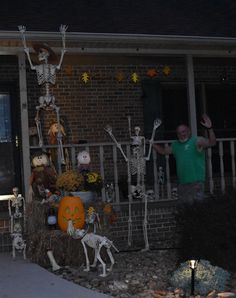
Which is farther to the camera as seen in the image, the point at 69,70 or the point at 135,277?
the point at 69,70

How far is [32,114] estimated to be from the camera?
1038 cm

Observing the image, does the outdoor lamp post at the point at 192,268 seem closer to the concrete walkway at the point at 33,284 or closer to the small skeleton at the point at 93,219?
the concrete walkway at the point at 33,284

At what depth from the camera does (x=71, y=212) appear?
21.8 feet

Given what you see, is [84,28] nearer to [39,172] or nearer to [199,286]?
[39,172]

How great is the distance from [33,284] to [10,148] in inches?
192

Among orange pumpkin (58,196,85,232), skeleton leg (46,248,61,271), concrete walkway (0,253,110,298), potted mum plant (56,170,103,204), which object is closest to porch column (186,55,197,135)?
potted mum plant (56,170,103,204)

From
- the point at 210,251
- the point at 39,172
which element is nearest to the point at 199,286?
the point at 210,251

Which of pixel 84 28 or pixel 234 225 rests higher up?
pixel 84 28

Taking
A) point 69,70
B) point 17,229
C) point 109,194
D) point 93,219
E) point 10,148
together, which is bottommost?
point 17,229

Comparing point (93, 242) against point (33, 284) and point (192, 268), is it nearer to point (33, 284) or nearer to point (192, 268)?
point (33, 284)

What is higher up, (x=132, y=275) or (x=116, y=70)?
(x=116, y=70)

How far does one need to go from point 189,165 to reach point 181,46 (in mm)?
2214

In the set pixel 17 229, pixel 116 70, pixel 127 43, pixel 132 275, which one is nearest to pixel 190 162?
pixel 132 275

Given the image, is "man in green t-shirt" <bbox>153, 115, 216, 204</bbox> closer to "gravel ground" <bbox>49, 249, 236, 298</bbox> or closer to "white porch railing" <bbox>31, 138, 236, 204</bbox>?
"gravel ground" <bbox>49, 249, 236, 298</bbox>
